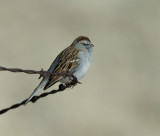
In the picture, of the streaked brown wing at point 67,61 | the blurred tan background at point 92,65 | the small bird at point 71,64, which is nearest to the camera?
the small bird at point 71,64

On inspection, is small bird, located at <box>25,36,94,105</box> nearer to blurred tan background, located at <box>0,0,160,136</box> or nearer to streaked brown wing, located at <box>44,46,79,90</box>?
Result: streaked brown wing, located at <box>44,46,79,90</box>

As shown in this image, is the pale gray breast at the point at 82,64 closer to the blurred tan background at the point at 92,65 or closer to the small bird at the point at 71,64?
the small bird at the point at 71,64

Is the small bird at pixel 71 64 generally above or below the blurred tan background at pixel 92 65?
below

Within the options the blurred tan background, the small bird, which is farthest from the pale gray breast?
the blurred tan background

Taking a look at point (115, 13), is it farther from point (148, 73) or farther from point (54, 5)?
point (148, 73)

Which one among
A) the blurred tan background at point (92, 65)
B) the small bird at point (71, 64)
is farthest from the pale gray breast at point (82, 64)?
the blurred tan background at point (92, 65)

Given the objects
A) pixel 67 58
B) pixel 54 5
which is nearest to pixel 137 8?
pixel 54 5

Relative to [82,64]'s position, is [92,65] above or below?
above

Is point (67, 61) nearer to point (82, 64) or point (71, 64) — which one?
point (71, 64)

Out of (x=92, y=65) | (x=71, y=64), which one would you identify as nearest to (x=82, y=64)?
(x=71, y=64)
